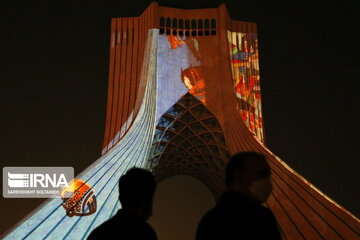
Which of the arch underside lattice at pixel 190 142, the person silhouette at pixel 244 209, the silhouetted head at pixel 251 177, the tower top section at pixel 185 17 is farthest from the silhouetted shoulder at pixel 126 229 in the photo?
the tower top section at pixel 185 17

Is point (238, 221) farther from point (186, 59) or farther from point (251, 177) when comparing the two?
point (186, 59)

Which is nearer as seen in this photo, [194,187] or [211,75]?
[211,75]

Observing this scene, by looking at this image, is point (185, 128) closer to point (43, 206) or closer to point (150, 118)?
point (150, 118)

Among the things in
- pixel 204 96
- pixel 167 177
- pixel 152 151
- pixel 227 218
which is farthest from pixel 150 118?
pixel 227 218

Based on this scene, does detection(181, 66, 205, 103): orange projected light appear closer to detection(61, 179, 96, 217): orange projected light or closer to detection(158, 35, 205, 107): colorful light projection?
detection(158, 35, 205, 107): colorful light projection

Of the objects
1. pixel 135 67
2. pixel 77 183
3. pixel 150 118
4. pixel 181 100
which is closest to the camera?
pixel 77 183

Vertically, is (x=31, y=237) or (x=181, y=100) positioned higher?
(x=181, y=100)

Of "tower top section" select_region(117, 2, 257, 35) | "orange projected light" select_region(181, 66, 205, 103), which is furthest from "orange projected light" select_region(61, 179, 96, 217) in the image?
"tower top section" select_region(117, 2, 257, 35)

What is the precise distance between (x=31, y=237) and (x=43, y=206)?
0.57 metres

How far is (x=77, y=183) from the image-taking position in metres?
4.89

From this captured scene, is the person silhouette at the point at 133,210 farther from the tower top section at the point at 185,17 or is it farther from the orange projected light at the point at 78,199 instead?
the tower top section at the point at 185,17

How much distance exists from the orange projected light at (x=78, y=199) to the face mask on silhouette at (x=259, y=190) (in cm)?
346

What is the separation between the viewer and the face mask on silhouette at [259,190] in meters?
1.34

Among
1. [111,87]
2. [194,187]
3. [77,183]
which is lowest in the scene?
[194,187]
